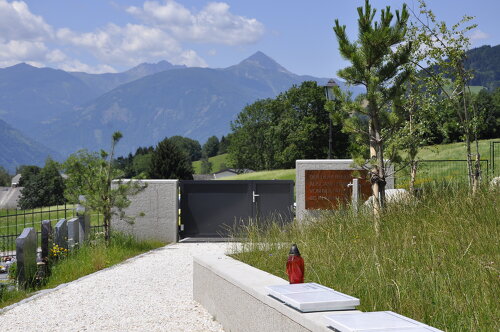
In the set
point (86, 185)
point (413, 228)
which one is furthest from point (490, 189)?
point (86, 185)

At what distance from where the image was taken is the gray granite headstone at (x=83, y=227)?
14172mm

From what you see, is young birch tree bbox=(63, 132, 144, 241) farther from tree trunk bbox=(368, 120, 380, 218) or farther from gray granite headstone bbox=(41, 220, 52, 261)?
tree trunk bbox=(368, 120, 380, 218)

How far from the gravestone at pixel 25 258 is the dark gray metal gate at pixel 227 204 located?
6.72m

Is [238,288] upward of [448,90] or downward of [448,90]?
downward

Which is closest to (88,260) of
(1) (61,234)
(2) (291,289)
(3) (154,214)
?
(1) (61,234)

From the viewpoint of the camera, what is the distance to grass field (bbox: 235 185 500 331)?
4668 mm

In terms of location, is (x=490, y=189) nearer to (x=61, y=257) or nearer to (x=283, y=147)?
(x=61, y=257)

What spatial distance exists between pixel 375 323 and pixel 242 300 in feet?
8.51

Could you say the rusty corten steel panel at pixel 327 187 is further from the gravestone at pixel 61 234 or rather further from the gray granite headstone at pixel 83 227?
the gravestone at pixel 61 234

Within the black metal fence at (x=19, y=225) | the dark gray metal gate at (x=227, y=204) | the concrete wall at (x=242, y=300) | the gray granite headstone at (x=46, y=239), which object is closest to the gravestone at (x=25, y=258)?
the black metal fence at (x=19, y=225)

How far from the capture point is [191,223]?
17.5 m

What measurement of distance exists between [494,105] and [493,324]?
74549mm

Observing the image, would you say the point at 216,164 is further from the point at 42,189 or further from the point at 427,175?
the point at 427,175

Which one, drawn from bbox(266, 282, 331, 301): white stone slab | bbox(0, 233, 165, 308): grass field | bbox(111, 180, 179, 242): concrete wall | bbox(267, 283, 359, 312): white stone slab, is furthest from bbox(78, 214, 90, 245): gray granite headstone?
bbox(267, 283, 359, 312): white stone slab
